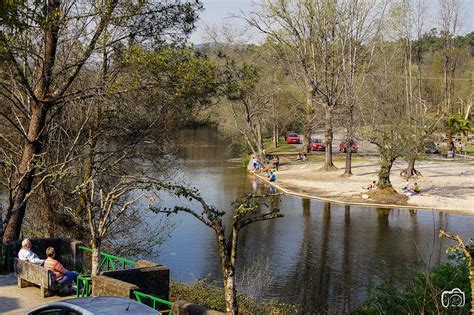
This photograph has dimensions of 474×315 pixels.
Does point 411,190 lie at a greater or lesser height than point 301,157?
lesser

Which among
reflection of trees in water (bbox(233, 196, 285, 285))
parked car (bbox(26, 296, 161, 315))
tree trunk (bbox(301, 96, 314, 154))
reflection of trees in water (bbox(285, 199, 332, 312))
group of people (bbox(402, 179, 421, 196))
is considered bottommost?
reflection of trees in water (bbox(285, 199, 332, 312))

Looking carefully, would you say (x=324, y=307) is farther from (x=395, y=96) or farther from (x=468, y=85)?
(x=468, y=85)

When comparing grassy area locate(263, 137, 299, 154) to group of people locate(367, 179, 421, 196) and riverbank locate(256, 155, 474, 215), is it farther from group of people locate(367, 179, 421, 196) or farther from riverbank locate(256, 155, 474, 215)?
group of people locate(367, 179, 421, 196)

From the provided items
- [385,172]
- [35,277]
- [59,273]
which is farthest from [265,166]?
[59,273]

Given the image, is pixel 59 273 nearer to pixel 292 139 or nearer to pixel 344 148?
pixel 344 148

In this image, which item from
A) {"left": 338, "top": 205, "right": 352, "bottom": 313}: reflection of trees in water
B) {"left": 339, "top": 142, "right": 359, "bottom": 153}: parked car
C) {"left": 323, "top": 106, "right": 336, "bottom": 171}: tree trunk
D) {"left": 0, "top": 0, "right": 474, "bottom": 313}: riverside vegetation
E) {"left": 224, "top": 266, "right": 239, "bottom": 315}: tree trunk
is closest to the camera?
{"left": 224, "top": 266, "right": 239, "bottom": 315}: tree trunk

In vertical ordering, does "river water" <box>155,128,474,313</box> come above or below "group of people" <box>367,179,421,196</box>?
below

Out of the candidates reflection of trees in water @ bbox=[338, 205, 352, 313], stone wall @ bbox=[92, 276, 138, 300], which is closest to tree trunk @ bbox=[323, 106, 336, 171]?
reflection of trees in water @ bbox=[338, 205, 352, 313]

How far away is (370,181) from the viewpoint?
160ft

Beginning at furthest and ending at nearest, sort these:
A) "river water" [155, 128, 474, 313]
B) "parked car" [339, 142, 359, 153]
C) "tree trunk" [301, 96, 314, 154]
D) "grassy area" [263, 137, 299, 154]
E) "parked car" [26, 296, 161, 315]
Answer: "grassy area" [263, 137, 299, 154]
"parked car" [339, 142, 359, 153]
"tree trunk" [301, 96, 314, 154]
"river water" [155, 128, 474, 313]
"parked car" [26, 296, 161, 315]

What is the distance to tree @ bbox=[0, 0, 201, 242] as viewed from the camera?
17531 mm

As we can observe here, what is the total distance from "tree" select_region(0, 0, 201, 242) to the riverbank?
2585 cm

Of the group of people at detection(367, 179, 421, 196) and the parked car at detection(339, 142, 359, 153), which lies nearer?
the group of people at detection(367, 179, 421, 196)

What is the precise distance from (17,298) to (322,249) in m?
18.1
